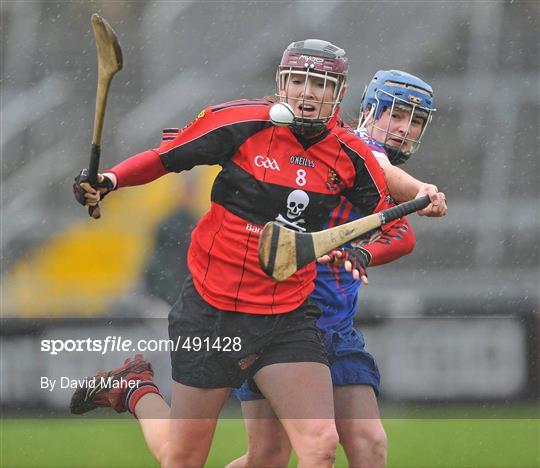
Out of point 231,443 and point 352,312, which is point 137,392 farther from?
point 231,443

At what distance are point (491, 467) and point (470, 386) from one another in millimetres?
855

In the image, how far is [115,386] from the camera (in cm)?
424

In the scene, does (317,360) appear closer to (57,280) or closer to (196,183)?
(196,183)

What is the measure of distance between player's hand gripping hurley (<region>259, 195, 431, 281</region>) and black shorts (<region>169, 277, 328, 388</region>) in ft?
0.60

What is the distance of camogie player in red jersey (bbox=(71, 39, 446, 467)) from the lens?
3.48 metres

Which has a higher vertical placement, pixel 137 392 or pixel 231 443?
pixel 137 392

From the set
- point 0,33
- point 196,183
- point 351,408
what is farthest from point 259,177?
point 0,33

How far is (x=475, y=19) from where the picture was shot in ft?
26.6

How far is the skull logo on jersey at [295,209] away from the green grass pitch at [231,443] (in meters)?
1.93

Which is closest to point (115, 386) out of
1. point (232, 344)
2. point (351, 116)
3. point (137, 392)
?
point (137, 392)

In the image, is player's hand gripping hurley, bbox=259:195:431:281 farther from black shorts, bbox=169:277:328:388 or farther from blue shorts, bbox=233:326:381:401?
blue shorts, bbox=233:326:381:401

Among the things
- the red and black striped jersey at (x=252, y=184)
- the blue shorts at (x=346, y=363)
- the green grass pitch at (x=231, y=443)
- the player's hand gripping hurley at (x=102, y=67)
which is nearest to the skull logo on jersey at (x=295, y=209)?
the red and black striped jersey at (x=252, y=184)

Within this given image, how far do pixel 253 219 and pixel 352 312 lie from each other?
0.62 metres

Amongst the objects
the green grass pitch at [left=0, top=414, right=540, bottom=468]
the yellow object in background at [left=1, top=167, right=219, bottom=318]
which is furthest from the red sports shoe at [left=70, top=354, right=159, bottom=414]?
the yellow object in background at [left=1, top=167, right=219, bottom=318]
